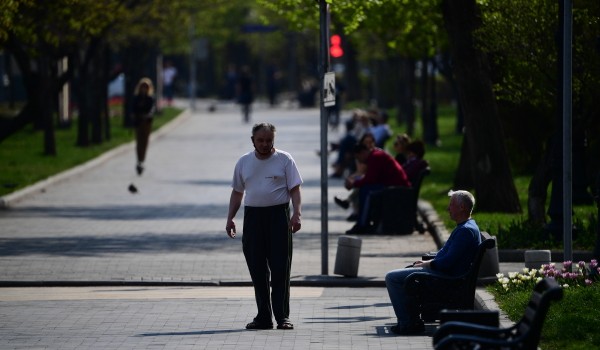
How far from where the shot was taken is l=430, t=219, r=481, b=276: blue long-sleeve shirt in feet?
39.3

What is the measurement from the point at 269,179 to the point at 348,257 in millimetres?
3808

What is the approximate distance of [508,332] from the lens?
886 cm

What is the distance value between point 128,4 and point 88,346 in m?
24.0

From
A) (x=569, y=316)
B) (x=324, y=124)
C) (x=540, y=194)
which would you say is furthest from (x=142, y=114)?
(x=569, y=316)

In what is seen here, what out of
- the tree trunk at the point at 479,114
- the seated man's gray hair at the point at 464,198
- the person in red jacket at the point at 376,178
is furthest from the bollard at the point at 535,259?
the tree trunk at the point at 479,114

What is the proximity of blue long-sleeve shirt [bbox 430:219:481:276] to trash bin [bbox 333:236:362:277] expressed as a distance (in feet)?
12.4

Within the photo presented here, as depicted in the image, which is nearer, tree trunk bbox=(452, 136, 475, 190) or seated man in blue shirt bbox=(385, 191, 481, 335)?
seated man in blue shirt bbox=(385, 191, 481, 335)

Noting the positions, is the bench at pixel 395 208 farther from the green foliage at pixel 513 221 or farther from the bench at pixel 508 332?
the bench at pixel 508 332

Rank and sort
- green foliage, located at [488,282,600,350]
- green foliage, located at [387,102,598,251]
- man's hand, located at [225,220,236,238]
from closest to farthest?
green foliage, located at [488,282,600,350] → man's hand, located at [225,220,236,238] → green foliage, located at [387,102,598,251]

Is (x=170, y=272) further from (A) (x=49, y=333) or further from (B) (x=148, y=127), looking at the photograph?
(B) (x=148, y=127)

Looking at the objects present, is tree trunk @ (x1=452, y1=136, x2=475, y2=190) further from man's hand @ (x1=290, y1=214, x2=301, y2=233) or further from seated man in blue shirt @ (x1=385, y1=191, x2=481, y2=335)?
seated man in blue shirt @ (x1=385, y1=191, x2=481, y2=335)

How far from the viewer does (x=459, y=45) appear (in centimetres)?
2206

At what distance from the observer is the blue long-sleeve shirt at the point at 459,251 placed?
11977 millimetres

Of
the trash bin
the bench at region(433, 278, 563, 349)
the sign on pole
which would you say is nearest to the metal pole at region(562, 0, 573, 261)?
the trash bin
